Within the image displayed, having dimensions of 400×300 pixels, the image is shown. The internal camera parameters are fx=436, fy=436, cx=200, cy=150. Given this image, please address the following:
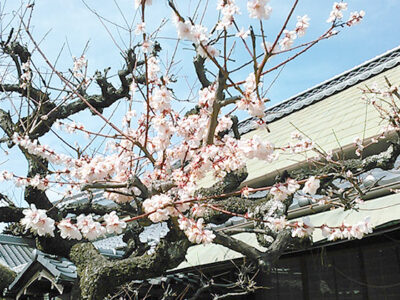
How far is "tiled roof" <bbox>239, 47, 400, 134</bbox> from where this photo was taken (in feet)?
26.7

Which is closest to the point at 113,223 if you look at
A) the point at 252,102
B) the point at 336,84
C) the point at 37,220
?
the point at 37,220

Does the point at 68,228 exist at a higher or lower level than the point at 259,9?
lower

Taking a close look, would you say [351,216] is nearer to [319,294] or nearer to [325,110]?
[319,294]

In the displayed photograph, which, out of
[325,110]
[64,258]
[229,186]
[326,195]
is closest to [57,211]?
[64,258]

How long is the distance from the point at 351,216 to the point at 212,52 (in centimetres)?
251

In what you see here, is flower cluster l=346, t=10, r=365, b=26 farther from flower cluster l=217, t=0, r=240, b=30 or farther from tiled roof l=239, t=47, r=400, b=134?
tiled roof l=239, t=47, r=400, b=134

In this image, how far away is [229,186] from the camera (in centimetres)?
403

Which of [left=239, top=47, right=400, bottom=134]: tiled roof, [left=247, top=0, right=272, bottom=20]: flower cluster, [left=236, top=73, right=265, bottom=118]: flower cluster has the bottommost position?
[left=236, top=73, right=265, bottom=118]: flower cluster

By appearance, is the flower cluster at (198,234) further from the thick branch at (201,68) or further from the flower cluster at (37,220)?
the thick branch at (201,68)

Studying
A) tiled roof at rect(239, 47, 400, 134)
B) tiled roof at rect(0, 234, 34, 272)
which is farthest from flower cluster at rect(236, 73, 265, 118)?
tiled roof at rect(239, 47, 400, 134)

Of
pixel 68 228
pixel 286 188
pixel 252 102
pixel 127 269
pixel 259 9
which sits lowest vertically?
pixel 127 269

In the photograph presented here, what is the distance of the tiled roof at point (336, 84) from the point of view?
813cm

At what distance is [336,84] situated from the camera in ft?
29.8

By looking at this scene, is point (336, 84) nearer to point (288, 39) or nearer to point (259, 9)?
point (288, 39)
